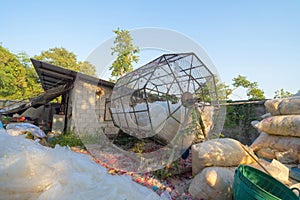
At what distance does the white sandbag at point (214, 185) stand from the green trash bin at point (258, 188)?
0.71ft

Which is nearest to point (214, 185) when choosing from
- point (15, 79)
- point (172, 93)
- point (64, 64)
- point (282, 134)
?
point (282, 134)

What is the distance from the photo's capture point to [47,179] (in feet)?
3.52

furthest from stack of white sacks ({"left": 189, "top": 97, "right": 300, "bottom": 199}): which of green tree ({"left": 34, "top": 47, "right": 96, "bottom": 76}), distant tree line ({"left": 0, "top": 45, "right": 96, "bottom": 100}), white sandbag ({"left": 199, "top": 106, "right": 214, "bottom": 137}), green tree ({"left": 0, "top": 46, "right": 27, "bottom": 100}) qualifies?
green tree ({"left": 34, "top": 47, "right": 96, "bottom": 76})

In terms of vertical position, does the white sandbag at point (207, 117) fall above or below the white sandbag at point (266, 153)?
above

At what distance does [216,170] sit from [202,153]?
283mm

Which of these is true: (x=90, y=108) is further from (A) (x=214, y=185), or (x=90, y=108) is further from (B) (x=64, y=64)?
(B) (x=64, y=64)

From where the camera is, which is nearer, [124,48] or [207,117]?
[207,117]

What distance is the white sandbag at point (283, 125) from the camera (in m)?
2.29

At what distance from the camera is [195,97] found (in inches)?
118

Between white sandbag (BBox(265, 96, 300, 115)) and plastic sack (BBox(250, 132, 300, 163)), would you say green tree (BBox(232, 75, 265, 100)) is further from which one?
plastic sack (BBox(250, 132, 300, 163))

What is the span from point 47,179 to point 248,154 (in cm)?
245

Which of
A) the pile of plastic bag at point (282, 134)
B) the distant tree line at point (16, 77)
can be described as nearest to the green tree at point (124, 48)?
the pile of plastic bag at point (282, 134)

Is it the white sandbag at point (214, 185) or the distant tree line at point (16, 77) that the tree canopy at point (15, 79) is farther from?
the white sandbag at point (214, 185)

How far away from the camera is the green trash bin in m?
1.30
